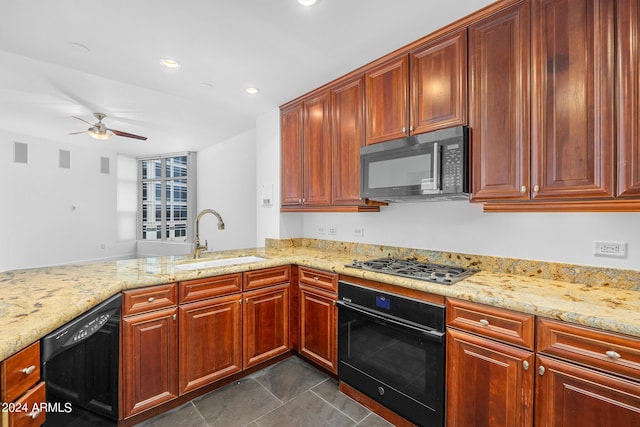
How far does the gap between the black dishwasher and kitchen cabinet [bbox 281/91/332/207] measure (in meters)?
1.73

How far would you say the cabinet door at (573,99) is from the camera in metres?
1.34

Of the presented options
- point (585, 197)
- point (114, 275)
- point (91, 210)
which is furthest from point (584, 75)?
point (91, 210)

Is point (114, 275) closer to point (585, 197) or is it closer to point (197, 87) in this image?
point (197, 87)

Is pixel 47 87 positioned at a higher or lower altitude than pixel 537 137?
higher

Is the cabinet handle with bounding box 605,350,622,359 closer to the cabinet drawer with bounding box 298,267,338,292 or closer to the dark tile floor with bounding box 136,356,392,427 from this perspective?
the dark tile floor with bounding box 136,356,392,427

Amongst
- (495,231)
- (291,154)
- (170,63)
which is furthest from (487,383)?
(170,63)

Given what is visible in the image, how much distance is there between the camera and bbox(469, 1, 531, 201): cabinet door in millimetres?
1567

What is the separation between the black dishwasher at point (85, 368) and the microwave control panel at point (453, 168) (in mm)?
2062

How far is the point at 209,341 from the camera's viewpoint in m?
2.04

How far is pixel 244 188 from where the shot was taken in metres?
5.28

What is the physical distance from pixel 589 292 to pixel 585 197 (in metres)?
0.50

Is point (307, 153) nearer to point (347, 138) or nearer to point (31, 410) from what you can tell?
point (347, 138)

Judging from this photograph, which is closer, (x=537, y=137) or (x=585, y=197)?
(x=585, y=197)

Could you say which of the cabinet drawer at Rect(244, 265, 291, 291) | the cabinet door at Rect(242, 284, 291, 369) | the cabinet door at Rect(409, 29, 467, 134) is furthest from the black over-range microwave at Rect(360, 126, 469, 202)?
the cabinet door at Rect(242, 284, 291, 369)
